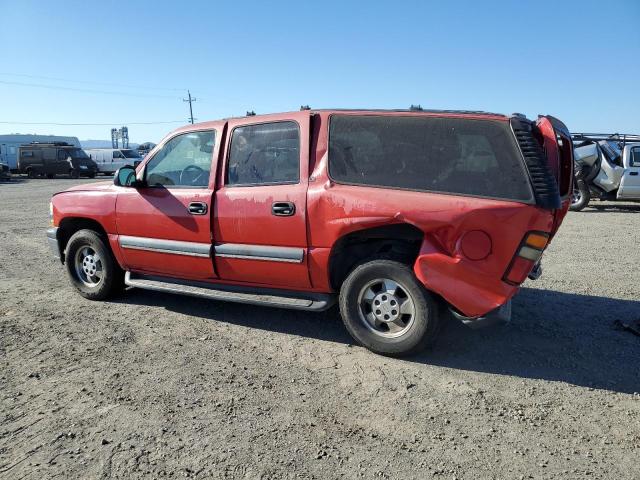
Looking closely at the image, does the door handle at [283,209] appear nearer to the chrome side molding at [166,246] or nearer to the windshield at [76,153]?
the chrome side molding at [166,246]

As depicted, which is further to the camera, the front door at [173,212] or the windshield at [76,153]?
the windshield at [76,153]

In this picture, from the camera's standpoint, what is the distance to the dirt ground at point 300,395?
2.61 metres

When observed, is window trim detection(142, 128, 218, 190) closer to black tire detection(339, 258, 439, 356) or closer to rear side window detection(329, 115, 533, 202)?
rear side window detection(329, 115, 533, 202)

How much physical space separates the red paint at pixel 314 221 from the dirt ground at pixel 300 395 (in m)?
0.55

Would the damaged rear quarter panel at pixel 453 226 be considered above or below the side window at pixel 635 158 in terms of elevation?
below

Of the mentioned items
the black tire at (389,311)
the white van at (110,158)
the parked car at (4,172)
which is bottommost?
the black tire at (389,311)

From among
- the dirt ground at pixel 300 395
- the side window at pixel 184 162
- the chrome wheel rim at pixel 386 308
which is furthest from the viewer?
the side window at pixel 184 162

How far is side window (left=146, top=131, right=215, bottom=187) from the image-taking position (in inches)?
184

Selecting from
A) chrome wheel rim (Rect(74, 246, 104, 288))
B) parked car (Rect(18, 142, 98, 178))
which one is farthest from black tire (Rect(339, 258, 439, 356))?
parked car (Rect(18, 142, 98, 178))

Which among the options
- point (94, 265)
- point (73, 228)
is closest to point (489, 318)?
point (94, 265)

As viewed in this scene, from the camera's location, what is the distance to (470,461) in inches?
102

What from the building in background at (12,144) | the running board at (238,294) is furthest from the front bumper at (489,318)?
the building in background at (12,144)

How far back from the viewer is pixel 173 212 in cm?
468

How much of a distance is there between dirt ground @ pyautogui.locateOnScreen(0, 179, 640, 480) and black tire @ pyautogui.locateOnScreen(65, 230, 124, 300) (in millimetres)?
182
